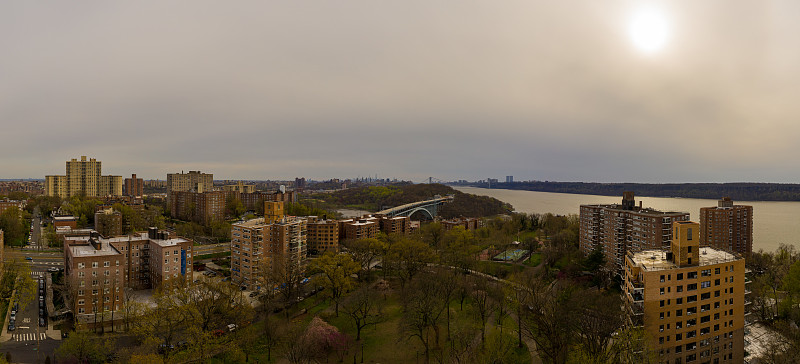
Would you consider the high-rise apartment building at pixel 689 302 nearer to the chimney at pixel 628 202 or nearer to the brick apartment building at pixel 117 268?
the chimney at pixel 628 202

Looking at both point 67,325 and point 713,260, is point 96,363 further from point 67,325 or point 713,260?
point 713,260

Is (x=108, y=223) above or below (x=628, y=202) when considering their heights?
below

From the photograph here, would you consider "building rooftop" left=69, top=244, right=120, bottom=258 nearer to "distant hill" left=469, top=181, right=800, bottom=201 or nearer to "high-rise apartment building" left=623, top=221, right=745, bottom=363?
"high-rise apartment building" left=623, top=221, right=745, bottom=363

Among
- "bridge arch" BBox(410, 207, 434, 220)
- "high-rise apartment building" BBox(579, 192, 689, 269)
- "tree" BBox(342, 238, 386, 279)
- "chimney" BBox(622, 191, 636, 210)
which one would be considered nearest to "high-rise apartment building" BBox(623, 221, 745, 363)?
"high-rise apartment building" BBox(579, 192, 689, 269)

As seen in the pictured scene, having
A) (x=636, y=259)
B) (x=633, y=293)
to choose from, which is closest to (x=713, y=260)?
(x=636, y=259)

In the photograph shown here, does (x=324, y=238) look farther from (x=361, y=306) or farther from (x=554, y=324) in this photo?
(x=554, y=324)

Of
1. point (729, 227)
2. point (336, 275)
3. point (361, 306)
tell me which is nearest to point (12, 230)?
point (336, 275)

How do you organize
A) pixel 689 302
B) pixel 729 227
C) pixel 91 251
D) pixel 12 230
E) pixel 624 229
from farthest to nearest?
1. pixel 12 230
2. pixel 729 227
3. pixel 624 229
4. pixel 91 251
5. pixel 689 302
